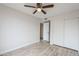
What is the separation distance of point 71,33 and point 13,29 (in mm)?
3295

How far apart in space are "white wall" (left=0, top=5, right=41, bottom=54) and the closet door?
8.57ft

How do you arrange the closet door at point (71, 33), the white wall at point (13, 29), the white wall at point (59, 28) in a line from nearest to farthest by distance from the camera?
the white wall at point (13, 29), the closet door at point (71, 33), the white wall at point (59, 28)

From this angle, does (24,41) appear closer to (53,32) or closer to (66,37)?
(53,32)

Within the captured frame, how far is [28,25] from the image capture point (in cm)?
530

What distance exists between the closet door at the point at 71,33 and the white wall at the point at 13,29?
8.57 feet

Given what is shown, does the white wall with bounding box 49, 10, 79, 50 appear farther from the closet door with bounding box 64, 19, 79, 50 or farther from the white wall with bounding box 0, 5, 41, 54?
the white wall with bounding box 0, 5, 41, 54

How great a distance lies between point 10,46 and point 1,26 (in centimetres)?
113

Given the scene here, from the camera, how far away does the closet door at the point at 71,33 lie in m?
4.08

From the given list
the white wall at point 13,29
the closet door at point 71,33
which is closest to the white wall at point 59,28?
the closet door at point 71,33

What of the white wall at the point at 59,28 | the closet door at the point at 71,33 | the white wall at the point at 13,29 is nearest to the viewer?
the white wall at the point at 13,29

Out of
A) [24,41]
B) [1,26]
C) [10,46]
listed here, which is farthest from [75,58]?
[24,41]

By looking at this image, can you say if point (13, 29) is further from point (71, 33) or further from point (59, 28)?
point (71, 33)

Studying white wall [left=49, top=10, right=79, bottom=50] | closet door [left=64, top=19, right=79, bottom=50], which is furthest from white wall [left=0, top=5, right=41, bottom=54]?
closet door [left=64, top=19, right=79, bottom=50]

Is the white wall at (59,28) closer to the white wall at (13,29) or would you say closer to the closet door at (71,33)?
the closet door at (71,33)
